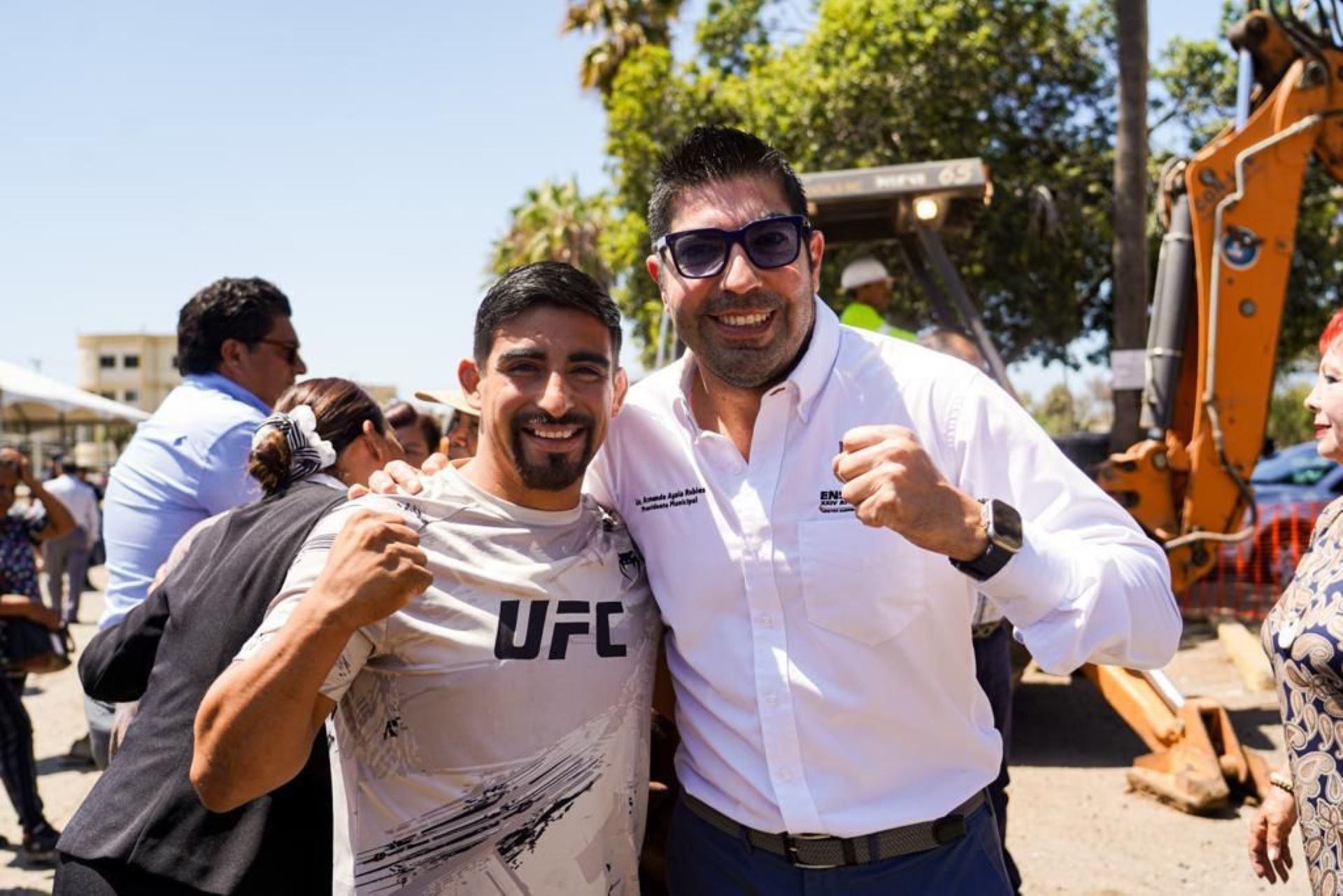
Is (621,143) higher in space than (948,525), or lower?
higher

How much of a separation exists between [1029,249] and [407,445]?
12537 mm

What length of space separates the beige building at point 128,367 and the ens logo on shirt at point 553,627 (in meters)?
86.9

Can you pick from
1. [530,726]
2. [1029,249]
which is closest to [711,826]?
[530,726]

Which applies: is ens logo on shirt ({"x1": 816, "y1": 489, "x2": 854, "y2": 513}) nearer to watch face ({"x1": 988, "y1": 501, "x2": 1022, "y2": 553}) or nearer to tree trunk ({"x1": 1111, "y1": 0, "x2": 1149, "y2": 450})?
watch face ({"x1": 988, "y1": 501, "x2": 1022, "y2": 553})

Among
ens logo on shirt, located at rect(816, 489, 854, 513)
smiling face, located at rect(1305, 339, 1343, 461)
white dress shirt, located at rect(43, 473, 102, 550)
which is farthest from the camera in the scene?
white dress shirt, located at rect(43, 473, 102, 550)

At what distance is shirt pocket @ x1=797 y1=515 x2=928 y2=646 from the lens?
6.77ft

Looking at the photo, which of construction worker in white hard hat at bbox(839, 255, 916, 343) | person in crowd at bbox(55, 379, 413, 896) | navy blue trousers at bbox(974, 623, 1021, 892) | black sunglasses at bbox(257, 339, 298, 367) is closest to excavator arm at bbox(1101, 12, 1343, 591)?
construction worker in white hard hat at bbox(839, 255, 916, 343)

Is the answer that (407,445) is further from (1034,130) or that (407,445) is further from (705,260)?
(1034,130)

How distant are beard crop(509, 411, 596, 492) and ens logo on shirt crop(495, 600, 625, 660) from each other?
0.24 meters

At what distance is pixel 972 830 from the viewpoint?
213 centimetres

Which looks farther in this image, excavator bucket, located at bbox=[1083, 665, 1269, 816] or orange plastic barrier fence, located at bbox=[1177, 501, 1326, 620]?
orange plastic barrier fence, located at bbox=[1177, 501, 1326, 620]

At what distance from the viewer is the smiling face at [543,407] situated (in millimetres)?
2180

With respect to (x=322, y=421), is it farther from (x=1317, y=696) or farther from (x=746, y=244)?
(x=1317, y=696)

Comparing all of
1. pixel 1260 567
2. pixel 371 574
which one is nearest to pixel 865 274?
pixel 371 574
